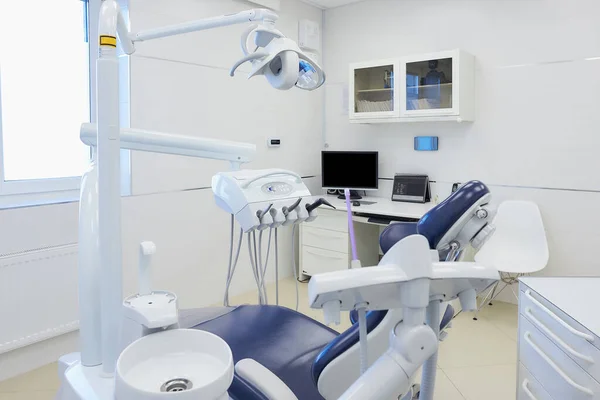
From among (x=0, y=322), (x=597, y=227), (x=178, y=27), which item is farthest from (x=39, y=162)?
(x=597, y=227)

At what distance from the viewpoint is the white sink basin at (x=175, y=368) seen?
1026 mm

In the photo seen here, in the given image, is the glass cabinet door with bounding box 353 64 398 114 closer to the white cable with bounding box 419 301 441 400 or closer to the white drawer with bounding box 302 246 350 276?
the white drawer with bounding box 302 246 350 276

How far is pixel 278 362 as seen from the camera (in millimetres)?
1772

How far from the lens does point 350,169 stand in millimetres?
4523

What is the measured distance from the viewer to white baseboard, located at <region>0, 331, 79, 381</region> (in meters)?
2.81

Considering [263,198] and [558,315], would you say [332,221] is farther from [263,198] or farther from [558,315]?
[558,315]

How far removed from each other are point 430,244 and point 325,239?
316cm

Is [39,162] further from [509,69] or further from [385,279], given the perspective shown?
[509,69]

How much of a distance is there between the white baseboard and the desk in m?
2.02

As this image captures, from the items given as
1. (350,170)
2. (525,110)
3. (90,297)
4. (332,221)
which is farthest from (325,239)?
(90,297)

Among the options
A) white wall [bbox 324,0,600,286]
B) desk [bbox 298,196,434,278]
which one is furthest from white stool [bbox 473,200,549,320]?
desk [bbox 298,196,434,278]

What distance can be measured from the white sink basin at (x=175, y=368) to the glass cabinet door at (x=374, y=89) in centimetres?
322

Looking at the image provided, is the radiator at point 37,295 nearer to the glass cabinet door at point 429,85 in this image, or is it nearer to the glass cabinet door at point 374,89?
the glass cabinet door at point 374,89

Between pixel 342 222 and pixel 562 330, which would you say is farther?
pixel 342 222
